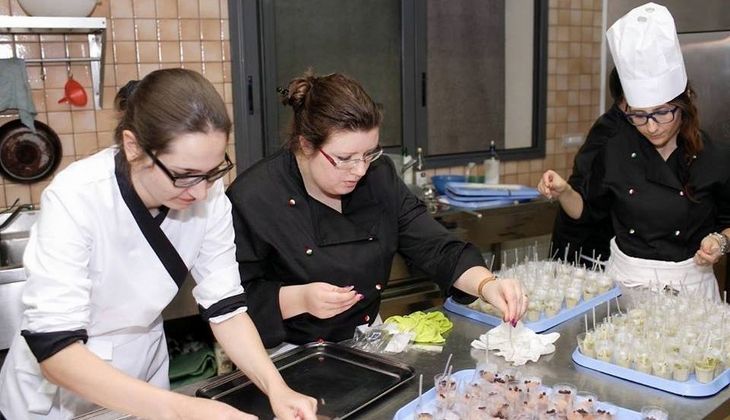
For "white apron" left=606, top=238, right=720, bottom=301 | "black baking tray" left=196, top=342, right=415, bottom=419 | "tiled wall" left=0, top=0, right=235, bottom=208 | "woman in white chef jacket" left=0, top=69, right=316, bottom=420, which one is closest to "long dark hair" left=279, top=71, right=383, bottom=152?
"woman in white chef jacket" left=0, top=69, right=316, bottom=420

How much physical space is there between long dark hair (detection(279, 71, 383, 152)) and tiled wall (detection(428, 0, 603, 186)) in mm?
2418

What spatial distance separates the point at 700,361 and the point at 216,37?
241 centimetres

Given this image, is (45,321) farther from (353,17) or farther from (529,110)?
(529,110)

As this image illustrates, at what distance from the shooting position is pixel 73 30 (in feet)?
8.98

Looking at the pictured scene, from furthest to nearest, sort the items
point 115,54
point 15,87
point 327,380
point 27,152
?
point 115,54 → point 27,152 → point 15,87 → point 327,380

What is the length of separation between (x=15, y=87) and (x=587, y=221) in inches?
89.3

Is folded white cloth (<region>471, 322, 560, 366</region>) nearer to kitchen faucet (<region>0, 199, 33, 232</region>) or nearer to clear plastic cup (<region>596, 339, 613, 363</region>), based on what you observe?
clear plastic cup (<region>596, 339, 613, 363</region>)

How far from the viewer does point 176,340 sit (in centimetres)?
315

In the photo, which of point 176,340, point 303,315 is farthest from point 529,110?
point 303,315

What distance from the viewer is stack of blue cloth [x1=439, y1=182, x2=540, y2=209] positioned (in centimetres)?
337

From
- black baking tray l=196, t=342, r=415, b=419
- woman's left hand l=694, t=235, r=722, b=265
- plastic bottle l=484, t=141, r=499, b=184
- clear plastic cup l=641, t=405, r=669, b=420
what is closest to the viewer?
clear plastic cup l=641, t=405, r=669, b=420

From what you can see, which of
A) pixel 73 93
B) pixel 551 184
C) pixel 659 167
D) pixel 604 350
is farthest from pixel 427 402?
pixel 73 93

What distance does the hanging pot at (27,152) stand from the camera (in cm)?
273

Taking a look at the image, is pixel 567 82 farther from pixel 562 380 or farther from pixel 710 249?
pixel 562 380
